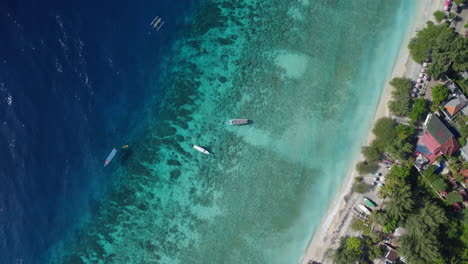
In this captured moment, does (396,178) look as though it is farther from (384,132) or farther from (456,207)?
(456,207)

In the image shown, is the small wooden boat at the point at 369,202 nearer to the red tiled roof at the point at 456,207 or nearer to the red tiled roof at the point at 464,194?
the red tiled roof at the point at 456,207

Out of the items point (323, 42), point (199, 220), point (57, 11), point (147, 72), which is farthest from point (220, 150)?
point (57, 11)

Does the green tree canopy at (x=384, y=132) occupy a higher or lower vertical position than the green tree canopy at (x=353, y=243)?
higher

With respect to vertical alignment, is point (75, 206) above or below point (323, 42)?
below

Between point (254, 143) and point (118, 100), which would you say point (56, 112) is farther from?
point (254, 143)

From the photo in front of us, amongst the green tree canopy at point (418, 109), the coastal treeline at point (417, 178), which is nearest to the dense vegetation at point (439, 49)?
the coastal treeline at point (417, 178)

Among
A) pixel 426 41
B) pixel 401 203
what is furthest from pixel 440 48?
pixel 401 203

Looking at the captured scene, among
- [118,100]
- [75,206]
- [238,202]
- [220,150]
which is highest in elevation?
[118,100]
